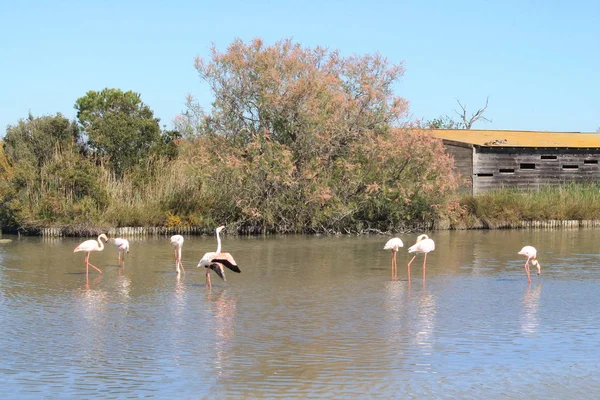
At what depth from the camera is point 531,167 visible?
125ft

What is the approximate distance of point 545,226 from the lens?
30688 mm

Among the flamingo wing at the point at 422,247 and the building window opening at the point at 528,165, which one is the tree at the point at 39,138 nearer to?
the flamingo wing at the point at 422,247

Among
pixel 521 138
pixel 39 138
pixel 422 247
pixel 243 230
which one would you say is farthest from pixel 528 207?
pixel 39 138

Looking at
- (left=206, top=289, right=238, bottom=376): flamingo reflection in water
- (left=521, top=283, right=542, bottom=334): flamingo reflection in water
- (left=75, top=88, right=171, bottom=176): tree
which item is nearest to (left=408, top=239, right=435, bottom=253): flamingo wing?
(left=521, top=283, right=542, bottom=334): flamingo reflection in water

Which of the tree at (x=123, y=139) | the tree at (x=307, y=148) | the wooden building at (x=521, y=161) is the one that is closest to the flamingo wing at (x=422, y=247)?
the tree at (x=307, y=148)

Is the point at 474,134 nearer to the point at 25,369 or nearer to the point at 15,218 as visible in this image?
the point at 15,218

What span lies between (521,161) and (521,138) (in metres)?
3.21

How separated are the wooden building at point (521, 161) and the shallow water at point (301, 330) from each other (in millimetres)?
17912

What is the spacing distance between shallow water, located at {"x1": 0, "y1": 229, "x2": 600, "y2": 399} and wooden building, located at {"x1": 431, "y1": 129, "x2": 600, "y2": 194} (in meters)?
17.9

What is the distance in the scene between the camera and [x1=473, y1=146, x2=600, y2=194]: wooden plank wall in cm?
3709

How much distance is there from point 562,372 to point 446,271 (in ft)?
28.1

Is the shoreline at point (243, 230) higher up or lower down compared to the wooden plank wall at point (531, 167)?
lower down

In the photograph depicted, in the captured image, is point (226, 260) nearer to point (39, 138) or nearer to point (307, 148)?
point (307, 148)

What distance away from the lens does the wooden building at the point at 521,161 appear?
3700 cm
